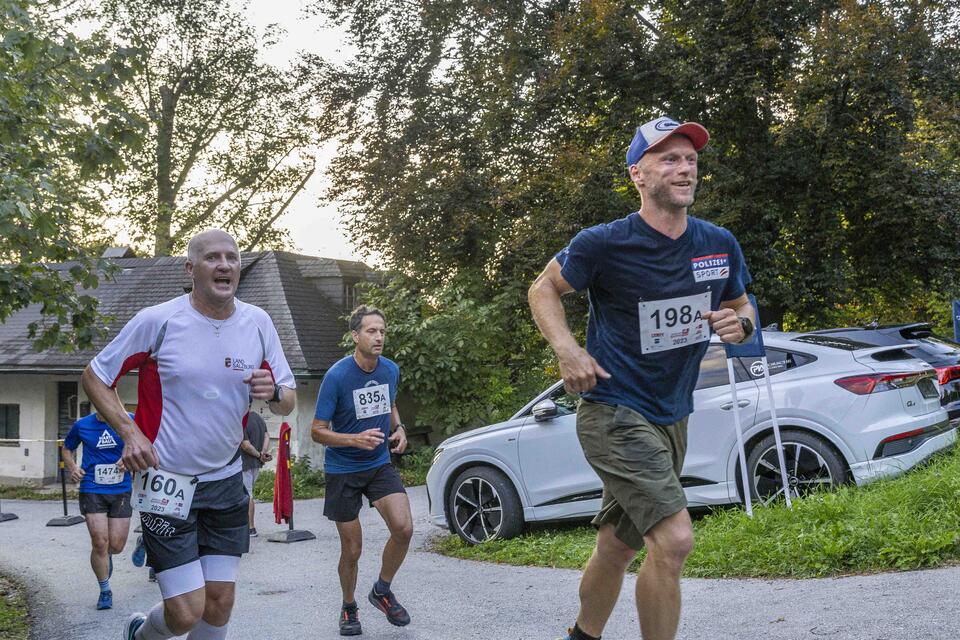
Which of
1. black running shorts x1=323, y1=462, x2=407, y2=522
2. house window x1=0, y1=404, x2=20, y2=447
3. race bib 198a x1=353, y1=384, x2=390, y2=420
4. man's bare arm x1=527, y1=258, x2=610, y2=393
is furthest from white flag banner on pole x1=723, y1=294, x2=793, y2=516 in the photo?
house window x1=0, y1=404, x2=20, y2=447

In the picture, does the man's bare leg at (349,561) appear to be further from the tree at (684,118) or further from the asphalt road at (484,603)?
the tree at (684,118)

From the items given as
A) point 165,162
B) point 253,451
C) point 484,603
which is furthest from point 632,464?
point 165,162

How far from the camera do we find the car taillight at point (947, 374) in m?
9.71

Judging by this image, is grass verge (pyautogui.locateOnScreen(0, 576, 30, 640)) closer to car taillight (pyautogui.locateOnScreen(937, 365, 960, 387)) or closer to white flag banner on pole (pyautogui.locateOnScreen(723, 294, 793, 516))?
white flag banner on pole (pyautogui.locateOnScreen(723, 294, 793, 516))

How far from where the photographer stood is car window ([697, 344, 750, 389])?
9.52 m

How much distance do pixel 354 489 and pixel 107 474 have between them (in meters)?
3.04

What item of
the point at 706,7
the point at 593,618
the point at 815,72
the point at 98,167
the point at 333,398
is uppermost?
the point at 706,7

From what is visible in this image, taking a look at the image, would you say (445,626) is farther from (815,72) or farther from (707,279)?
(815,72)

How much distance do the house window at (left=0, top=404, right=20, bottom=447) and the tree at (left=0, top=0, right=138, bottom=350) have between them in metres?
22.1

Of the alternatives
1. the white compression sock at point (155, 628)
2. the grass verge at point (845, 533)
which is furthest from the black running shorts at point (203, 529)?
the grass verge at point (845, 533)

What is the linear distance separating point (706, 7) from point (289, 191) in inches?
858

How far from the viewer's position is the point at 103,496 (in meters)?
8.81

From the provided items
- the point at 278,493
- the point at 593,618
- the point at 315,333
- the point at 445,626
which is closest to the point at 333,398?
the point at 445,626

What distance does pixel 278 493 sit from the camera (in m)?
12.6
